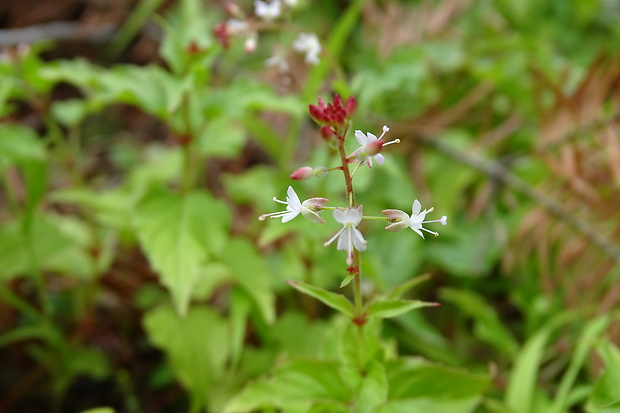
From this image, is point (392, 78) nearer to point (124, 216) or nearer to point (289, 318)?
point (289, 318)

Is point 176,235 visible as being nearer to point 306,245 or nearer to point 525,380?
point 306,245

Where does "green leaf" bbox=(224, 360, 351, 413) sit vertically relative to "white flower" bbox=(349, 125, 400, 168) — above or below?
below

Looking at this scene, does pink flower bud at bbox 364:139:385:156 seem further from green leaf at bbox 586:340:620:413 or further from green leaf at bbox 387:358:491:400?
green leaf at bbox 586:340:620:413

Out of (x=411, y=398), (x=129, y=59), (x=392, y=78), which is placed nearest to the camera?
(x=411, y=398)

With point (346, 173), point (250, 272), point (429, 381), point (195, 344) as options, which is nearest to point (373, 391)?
point (429, 381)

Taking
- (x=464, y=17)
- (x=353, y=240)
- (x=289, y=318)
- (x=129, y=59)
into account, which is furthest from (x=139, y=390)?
(x=464, y=17)

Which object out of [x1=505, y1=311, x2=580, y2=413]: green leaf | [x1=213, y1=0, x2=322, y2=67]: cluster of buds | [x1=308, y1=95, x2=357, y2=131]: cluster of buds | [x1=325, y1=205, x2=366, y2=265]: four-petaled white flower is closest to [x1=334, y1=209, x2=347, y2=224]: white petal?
[x1=325, y1=205, x2=366, y2=265]: four-petaled white flower

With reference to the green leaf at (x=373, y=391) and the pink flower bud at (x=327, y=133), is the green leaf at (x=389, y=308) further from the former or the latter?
the pink flower bud at (x=327, y=133)
